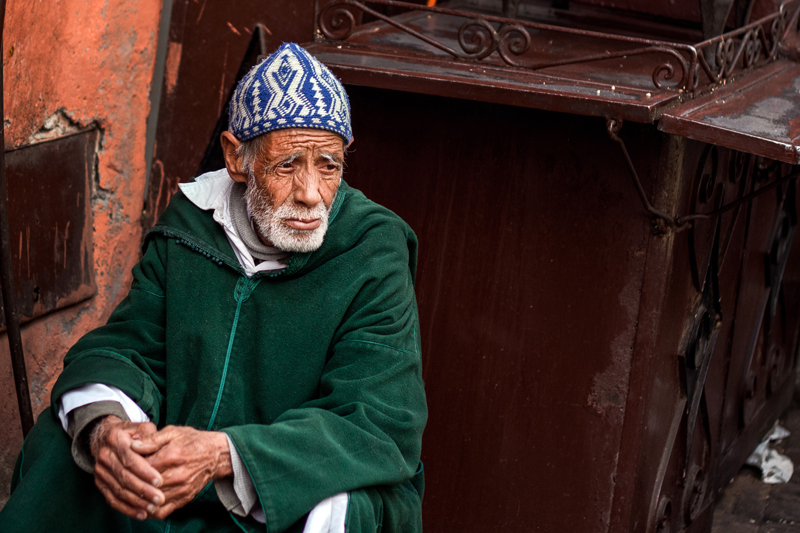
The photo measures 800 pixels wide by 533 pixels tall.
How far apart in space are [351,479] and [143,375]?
61 cm

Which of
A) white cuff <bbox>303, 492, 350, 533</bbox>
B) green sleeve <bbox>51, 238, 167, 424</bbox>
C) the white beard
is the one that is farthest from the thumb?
the white beard

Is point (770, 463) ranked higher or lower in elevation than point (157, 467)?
lower

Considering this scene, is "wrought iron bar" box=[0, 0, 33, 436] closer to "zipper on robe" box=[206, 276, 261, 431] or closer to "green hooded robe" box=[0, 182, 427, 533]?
"green hooded robe" box=[0, 182, 427, 533]

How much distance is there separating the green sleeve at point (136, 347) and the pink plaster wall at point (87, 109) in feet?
3.33

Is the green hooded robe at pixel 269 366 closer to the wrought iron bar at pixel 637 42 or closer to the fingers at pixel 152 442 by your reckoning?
the fingers at pixel 152 442

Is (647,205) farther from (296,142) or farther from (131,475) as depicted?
(131,475)

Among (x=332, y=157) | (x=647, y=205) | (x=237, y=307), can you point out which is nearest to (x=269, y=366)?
(x=237, y=307)

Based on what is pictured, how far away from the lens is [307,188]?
216 cm

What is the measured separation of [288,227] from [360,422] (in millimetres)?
508

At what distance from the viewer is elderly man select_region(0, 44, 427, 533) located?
1.91 meters

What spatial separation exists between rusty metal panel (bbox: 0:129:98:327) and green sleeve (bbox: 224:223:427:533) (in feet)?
4.83

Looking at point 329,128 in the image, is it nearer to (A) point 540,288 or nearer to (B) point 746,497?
(A) point 540,288

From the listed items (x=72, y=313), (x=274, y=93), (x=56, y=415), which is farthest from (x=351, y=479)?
(x=72, y=313)

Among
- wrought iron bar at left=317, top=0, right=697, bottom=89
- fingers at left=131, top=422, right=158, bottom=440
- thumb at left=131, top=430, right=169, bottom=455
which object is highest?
wrought iron bar at left=317, top=0, right=697, bottom=89
